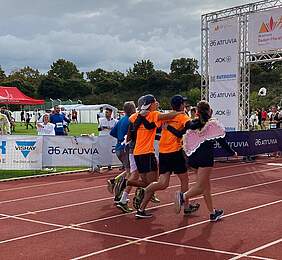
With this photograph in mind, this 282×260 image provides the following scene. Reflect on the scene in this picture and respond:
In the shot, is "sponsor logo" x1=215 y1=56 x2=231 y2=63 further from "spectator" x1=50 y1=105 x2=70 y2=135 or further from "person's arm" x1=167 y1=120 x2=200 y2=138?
"person's arm" x1=167 y1=120 x2=200 y2=138

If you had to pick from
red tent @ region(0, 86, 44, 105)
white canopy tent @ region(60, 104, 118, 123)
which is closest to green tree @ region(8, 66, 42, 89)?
white canopy tent @ region(60, 104, 118, 123)

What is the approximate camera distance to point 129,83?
3752 inches

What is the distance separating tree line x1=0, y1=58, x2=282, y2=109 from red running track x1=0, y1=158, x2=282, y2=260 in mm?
70359

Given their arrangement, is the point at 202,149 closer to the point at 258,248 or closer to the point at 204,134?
the point at 204,134

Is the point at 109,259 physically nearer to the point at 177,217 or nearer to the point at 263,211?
the point at 177,217

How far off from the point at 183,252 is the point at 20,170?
32.7ft

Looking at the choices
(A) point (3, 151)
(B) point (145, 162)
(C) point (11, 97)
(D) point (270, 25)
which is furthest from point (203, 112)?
(C) point (11, 97)

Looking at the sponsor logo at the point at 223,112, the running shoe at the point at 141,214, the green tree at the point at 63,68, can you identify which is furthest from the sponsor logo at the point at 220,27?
the green tree at the point at 63,68

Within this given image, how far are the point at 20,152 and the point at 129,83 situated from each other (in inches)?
3174

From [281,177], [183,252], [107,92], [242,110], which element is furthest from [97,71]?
[183,252]

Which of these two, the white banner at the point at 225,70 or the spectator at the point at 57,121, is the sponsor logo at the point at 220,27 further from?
the spectator at the point at 57,121

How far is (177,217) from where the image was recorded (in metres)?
8.48

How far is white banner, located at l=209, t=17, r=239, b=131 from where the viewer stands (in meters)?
21.1

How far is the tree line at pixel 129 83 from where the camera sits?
8419 cm
